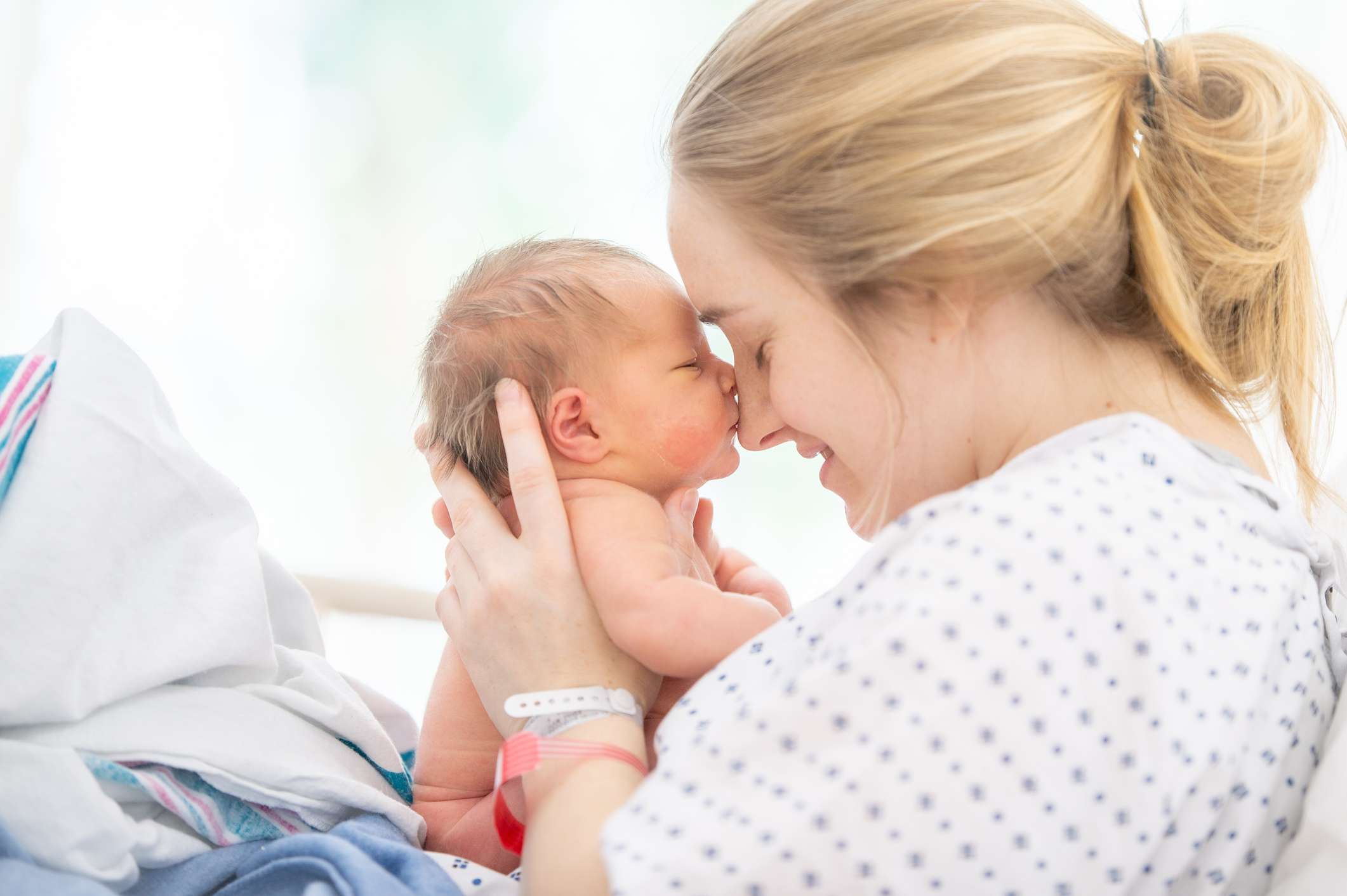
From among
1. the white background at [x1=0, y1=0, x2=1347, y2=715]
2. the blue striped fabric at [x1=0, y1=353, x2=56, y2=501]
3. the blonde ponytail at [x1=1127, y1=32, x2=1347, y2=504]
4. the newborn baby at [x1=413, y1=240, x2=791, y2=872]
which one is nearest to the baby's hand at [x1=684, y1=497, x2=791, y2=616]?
the newborn baby at [x1=413, y1=240, x2=791, y2=872]

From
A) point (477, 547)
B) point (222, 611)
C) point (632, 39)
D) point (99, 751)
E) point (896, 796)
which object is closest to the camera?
point (896, 796)

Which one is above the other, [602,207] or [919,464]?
[602,207]

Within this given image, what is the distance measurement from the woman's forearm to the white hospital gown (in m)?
0.11

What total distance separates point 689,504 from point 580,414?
17cm

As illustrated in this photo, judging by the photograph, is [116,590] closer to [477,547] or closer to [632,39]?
[477,547]

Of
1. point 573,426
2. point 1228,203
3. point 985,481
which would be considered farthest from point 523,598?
point 1228,203

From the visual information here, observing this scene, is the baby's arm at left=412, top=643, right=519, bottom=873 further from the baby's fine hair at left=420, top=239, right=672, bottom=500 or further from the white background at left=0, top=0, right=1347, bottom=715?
the white background at left=0, top=0, right=1347, bottom=715

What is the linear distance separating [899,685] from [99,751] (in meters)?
0.66

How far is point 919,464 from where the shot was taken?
3.22 feet

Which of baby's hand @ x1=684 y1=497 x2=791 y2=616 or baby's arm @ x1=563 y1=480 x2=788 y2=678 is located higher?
baby's arm @ x1=563 y1=480 x2=788 y2=678

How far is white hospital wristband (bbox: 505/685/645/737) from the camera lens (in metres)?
0.90

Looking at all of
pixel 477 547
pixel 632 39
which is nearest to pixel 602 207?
pixel 632 39

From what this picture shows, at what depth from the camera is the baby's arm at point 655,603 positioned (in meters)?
0.93

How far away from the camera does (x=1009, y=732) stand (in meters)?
0.62
